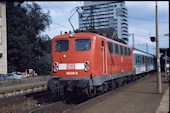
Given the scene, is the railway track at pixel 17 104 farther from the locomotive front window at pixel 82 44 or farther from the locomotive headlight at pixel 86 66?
the locomotive front window at pixel 82 44

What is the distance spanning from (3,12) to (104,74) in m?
42.8

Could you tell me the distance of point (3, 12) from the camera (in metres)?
54.5

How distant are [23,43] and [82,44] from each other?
1872 inches

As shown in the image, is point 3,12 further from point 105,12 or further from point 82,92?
point 82,92

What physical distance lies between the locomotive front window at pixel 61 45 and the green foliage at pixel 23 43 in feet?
152

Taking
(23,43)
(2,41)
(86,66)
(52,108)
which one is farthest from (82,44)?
(23,43)

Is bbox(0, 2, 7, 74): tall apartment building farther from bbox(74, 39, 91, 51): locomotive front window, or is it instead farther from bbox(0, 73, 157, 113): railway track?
bbox(74, 39, 91, 51): locomotive front window

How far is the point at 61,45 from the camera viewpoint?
49.2ft

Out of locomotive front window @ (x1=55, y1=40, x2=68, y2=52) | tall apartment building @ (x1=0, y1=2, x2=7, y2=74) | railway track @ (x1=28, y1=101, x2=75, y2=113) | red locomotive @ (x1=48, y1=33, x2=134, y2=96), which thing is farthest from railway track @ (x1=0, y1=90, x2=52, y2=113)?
tall apartment building @ (x1=0, y1=2, x2=7, y2=74)

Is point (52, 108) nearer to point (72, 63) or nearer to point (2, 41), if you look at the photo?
point (72, 63)

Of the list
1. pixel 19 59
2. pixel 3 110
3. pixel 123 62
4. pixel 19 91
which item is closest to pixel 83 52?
pixel 3 110

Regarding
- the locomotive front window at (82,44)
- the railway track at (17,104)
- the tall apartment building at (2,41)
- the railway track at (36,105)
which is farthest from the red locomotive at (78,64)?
the tall apartment building at (2,41)

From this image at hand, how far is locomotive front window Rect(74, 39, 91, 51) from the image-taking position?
1442cm

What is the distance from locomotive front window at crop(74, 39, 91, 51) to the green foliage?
47.1 metres
